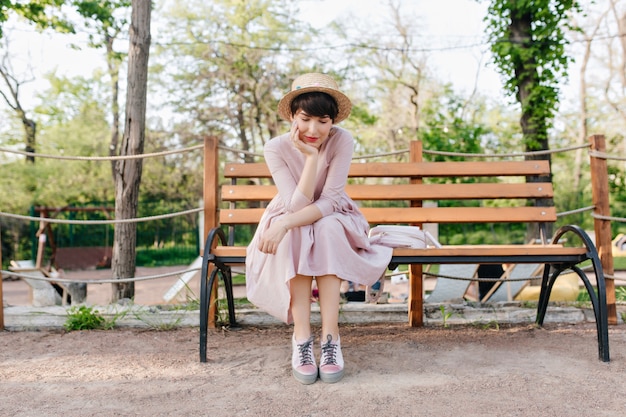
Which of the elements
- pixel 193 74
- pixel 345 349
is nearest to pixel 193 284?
pixel 345 349

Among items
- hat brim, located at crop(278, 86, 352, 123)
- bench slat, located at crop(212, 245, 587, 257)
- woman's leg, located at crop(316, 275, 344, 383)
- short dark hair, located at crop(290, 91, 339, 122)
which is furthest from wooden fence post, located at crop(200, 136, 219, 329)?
woman's leg, located at crop(316, 275, 344, 383)

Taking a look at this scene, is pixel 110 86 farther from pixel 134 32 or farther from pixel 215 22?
pixel 134 32

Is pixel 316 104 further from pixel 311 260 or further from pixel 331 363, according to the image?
pixel 331 363

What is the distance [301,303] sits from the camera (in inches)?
95.3

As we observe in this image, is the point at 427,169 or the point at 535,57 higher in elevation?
the point at 535,57

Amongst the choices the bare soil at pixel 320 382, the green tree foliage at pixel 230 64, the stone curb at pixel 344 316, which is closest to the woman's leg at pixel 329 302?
the bare soil at pixel 320 382

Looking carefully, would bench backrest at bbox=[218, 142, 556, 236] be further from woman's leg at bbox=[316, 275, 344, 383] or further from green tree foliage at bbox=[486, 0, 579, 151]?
green tree foliage at bbox=[486, 0, 579, 151]

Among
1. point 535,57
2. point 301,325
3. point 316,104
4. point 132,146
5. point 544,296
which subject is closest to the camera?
point 301,325

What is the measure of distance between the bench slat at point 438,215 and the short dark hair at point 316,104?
88 cm

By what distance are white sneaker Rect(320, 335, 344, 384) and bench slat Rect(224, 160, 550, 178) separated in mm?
1328

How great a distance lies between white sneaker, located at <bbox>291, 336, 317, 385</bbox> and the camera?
228 cm

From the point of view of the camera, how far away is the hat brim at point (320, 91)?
2555 mm

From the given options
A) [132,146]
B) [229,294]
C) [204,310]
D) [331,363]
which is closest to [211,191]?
[229,294]

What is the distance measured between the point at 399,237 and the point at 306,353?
79cm
